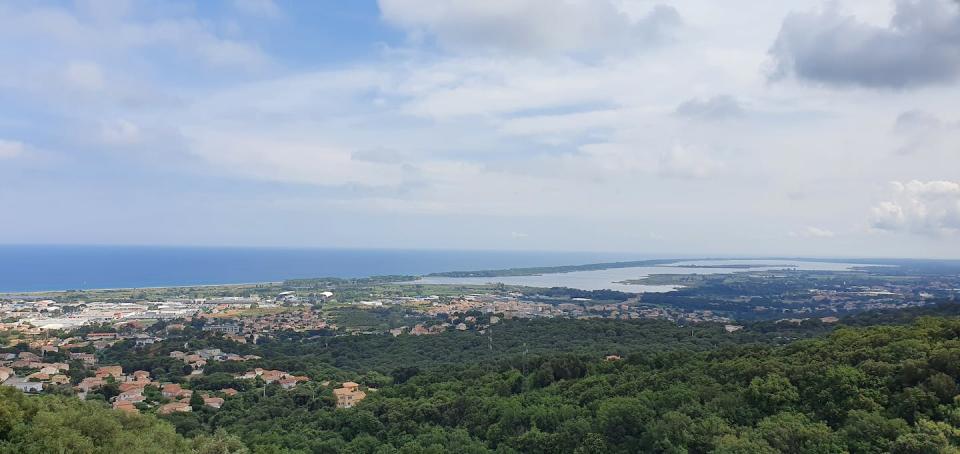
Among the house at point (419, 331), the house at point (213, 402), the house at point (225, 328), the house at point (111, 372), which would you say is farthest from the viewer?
the house at point (225, 328)

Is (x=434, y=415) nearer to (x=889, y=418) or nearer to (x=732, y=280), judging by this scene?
(x=889, y=418)

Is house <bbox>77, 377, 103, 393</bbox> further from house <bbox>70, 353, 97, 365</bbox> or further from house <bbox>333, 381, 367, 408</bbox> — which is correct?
house <bbox>333, 381, 367, 408</bbox>

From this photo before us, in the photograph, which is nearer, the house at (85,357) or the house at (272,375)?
the house at (272,375)

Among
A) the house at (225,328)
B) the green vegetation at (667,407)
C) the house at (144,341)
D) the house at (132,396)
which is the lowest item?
the house at (225,328)

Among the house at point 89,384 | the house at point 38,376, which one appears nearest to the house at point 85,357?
the house at point 38,376

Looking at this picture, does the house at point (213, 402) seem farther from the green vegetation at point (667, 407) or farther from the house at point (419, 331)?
the house at point (419, 331)

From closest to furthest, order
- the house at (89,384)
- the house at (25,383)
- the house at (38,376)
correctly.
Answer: the house at (25,383) < the house at (89,384) < the house at (38,376)
